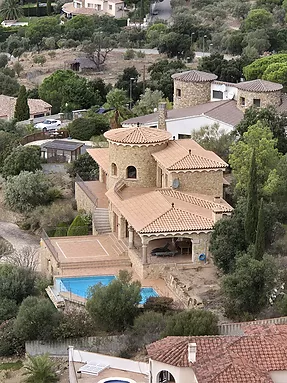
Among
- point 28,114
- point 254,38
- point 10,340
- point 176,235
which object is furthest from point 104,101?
point 10,340

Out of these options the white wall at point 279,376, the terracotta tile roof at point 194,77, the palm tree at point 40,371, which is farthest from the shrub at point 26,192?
the white wall at point 279,376

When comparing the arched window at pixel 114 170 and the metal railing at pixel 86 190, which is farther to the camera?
the metal railing at pixel 86 190

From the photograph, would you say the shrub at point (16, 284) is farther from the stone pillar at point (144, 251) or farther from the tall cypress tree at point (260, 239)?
the tall cypress tree at point (260, 239)

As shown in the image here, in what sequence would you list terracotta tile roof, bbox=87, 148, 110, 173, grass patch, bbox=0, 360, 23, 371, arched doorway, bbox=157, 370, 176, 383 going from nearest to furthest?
arched doorway, bbox=157, 370, 176, 383 < grass patch, bbox=0, 360, 23, 371 < terracotta tile roof, bbox=87, 148, 110, 173

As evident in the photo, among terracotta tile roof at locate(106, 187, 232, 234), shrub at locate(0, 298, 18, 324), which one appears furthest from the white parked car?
shrub at locate(0, 298, 18, 324)

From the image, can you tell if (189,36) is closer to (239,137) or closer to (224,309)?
(239,137)

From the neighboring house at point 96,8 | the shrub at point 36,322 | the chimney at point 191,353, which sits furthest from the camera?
the neighboring house at point 96,8

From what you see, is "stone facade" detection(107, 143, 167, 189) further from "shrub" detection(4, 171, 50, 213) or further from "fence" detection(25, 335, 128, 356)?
"fence" detection(25, 335, 128, 356)
